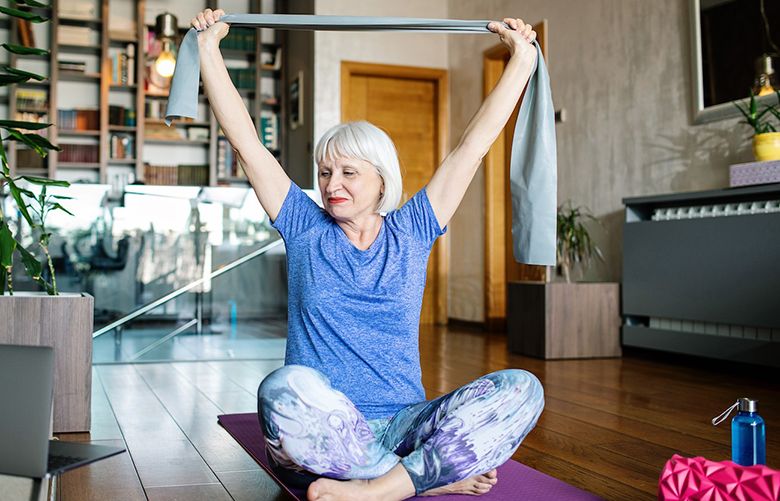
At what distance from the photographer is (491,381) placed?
5.10 feet

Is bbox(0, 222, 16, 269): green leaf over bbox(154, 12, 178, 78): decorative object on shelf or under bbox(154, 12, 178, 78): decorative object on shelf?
under

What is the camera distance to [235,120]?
5.45 feet

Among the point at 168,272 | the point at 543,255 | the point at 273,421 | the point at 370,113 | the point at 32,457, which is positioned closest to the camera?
the point at 32,457

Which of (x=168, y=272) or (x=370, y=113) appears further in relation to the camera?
(x=370, y=113)

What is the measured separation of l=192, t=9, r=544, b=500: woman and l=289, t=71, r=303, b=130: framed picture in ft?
17.4

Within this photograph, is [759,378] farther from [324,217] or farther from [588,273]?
[324,217]

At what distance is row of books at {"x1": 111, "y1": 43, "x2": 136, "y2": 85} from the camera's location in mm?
7195

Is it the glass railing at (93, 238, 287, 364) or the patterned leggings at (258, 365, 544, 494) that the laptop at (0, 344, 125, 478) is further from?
the glass railing at (93, 238, 287, 364)

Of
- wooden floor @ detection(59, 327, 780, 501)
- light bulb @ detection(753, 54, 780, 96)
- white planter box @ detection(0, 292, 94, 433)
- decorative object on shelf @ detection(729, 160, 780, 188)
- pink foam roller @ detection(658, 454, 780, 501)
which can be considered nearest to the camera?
pink foam roller @ detection(658, 454, 780, 501)

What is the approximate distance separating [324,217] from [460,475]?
61cm

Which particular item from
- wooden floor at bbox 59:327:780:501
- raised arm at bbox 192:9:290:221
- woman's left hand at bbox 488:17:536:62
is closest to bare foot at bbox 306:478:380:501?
wooden floor at bbox 59:327:780:501

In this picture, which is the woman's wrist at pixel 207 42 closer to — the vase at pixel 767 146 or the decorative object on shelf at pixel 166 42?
the vase at pixel 767 146

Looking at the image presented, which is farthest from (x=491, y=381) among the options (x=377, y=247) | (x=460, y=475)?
(x=377, y=247)

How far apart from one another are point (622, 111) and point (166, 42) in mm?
3566
